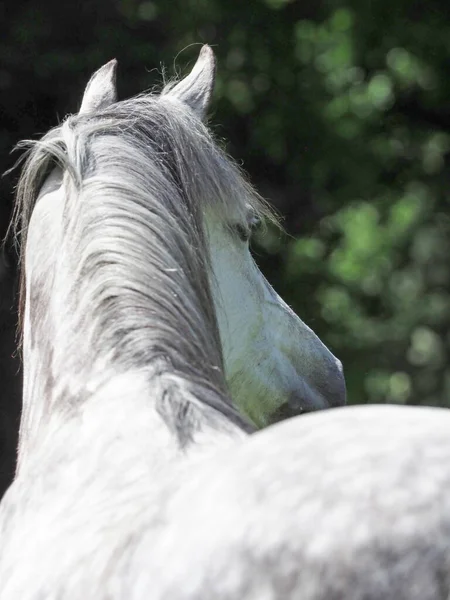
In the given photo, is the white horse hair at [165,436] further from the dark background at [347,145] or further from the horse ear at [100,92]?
the dark background at [347,145]

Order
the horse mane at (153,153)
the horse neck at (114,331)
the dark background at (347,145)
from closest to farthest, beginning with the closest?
1. the horse neck at (114,331)
2. the horse mane at (153,153)
3. the dark background at (347,145)

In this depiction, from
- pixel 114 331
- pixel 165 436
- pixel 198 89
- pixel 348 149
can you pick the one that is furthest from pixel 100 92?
pixel 348 149

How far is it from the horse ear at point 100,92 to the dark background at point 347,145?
11.6ft

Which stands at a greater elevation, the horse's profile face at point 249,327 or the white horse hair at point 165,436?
the white horse hair at point 165,436

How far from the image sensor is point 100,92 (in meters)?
1.92

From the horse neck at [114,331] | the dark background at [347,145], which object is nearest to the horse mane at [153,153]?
the horse neck at [114,331]

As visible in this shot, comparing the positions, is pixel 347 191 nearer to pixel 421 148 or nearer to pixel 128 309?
pixel 421 148

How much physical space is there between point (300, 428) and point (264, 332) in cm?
98

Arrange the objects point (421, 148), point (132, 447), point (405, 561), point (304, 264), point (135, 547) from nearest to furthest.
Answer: point (405, 561), point (135, 547), point (132, 447), point (304, 264), point (421, 148)

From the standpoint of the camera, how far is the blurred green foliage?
19.4 feet

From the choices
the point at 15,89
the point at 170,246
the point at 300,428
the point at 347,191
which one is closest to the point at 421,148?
the point at 347,191

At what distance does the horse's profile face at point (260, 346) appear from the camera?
182 centimetres

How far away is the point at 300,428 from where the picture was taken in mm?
950

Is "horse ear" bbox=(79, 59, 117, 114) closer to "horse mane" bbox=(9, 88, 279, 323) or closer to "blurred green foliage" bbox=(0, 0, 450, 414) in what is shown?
"horse mane" bbox=(9, 88, 279, 323)
